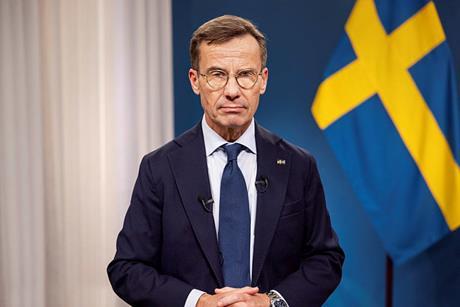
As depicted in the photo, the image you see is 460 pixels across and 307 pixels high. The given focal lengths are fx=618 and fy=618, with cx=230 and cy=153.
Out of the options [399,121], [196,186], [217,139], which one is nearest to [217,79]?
[217,139]

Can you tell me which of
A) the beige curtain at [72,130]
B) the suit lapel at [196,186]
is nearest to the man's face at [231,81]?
the suit lapel at [196,186]

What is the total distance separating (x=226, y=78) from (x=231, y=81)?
19 millimetres

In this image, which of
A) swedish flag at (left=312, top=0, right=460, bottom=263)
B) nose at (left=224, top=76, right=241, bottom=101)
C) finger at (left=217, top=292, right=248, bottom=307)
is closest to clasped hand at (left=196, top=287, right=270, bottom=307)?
finger at (left=217, top=292, right=248, bottom=307)

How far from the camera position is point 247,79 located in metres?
1.64

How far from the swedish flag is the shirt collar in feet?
4.89

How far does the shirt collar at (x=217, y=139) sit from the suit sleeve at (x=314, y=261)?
0.60 ft

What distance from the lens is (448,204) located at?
3.06 meters

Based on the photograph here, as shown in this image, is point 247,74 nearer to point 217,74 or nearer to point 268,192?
point 217,74

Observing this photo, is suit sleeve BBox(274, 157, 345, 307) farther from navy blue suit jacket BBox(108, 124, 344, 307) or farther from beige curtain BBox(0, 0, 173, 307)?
beige curtain BBox(0, 0, 173, 307)

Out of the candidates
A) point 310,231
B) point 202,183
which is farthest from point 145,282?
point 310,231

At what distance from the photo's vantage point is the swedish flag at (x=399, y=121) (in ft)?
10.0

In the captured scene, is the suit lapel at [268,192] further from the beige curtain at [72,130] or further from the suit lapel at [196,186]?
the beige curtain at [72,130]

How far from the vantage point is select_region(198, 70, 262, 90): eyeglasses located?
1.63 metres

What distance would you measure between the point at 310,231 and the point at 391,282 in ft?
5.65
